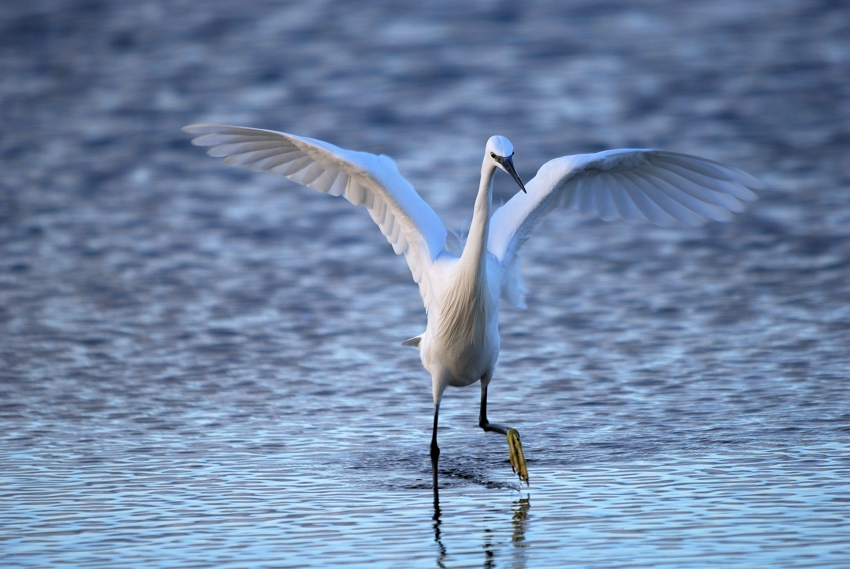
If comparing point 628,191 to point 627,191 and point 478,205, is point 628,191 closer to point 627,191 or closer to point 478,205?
point 627,191

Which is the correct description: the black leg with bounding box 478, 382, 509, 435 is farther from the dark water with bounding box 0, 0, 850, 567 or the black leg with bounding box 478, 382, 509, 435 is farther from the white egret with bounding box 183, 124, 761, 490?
the dark water with bounding box 0, 0, 850, 567

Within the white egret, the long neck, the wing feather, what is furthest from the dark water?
the long neck

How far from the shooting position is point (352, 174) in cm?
676

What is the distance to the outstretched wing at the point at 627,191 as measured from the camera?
20.9 ft

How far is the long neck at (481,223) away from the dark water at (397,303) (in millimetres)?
1117

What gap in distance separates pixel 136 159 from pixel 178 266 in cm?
328

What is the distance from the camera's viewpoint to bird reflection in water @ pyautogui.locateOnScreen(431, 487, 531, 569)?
4924 millimetres

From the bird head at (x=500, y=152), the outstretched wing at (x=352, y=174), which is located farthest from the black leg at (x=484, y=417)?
the bird head at (x=500, y=152)

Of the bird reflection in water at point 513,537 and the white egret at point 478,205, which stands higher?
the white egret at point 478,205

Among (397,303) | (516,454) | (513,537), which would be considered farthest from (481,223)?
(397,303)

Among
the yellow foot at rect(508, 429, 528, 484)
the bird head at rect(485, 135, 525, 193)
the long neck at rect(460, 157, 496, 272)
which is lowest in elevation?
the yellow foot at rect(508, 429, 528, 484)

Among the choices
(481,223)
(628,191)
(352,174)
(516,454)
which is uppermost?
(352,174)

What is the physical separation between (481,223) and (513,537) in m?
1.62

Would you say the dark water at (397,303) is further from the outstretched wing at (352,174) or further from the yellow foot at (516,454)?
the outstretched wing at (352,174)
